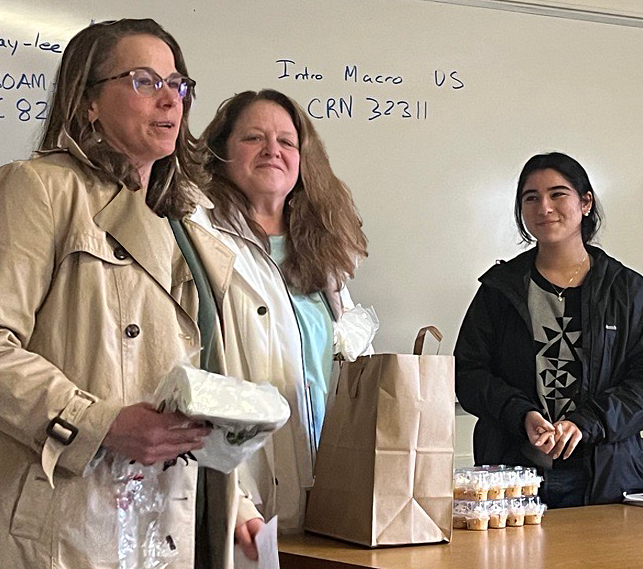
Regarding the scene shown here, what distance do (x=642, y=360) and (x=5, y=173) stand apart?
156 centimetres

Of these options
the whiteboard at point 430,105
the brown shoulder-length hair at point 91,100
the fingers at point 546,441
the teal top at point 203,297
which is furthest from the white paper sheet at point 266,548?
the whiteboard at point 430,105

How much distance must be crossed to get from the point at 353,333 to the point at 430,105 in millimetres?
860

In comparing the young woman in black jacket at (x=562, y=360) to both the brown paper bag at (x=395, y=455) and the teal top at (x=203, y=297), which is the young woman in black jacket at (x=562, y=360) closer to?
the brown paper bag at (x=395, y=455)

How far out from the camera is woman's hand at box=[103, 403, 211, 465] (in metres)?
1.21

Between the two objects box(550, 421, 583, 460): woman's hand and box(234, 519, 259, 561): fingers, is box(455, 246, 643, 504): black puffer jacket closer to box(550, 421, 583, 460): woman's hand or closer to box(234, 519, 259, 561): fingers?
box(550, 421, 583, 460): woman's hand

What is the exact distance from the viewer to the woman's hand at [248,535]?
1433 mm

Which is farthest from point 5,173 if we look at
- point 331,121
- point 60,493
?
point 331,121

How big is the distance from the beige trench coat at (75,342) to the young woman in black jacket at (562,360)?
1.06 meters

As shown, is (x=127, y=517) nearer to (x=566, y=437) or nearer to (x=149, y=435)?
(x=149, y=435)

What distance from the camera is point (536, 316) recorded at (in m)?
2.39

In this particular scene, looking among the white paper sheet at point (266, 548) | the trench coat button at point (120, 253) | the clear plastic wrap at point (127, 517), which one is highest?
the trench coat button at point (120, 253)

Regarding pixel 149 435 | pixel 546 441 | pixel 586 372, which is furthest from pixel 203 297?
pixel 586 372

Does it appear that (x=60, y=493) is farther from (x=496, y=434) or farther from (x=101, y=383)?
(x=496, y=434)

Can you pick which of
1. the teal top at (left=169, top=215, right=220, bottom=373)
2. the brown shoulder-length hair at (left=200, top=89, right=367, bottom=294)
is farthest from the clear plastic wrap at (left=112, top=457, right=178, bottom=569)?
the brown shoulder-length hair at (left=200, top=89, right=367, bottom=294)
